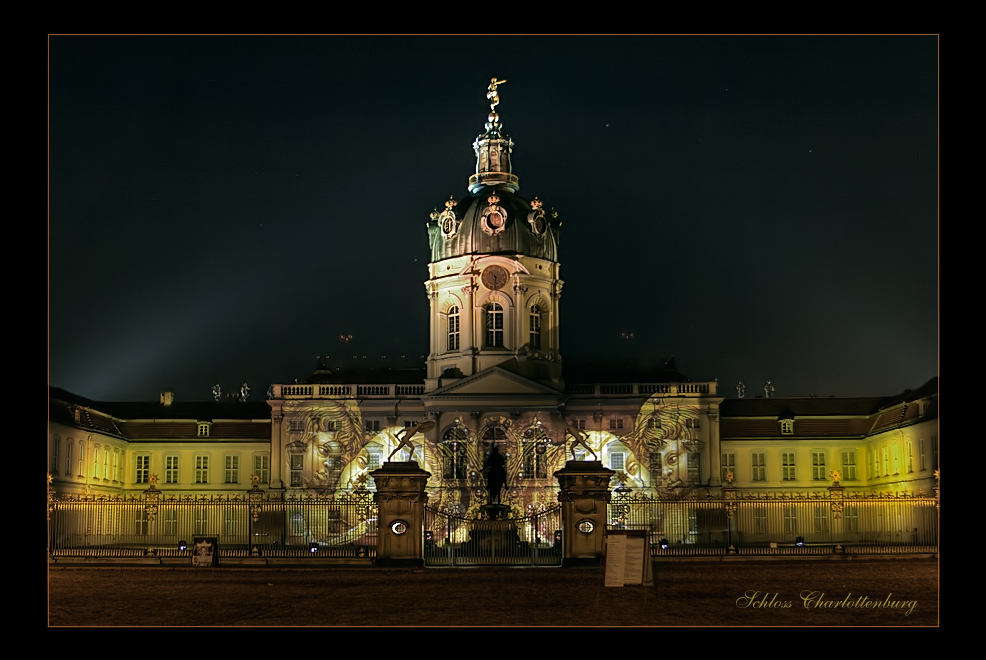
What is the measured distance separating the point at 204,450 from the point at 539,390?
18.4 meters

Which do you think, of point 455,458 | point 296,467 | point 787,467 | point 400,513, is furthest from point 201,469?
point 400,513

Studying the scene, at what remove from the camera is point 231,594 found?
84.7ft

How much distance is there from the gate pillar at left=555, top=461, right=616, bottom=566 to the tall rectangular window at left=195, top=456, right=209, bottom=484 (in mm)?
45026

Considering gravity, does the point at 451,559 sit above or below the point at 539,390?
below

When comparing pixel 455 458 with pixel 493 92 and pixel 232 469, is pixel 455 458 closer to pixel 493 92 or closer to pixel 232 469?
pixel 232 469

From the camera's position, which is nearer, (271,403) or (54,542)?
(54,542)

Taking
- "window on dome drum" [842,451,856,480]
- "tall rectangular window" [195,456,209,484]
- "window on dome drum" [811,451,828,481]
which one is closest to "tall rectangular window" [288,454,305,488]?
"tall rectangular window" [195,456,209,484]

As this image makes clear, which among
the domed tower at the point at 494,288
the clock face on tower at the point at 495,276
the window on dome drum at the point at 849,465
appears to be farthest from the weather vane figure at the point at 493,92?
the window on dome drum at the point at 849,465

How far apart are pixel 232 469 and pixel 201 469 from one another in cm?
163

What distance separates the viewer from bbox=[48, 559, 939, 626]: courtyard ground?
21.7 meters

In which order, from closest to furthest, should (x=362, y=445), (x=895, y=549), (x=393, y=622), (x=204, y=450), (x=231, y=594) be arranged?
(x=393, y=622), (x=231, y=594), (x=895, y=549), (x=362, y=445), (x=204, y=450)

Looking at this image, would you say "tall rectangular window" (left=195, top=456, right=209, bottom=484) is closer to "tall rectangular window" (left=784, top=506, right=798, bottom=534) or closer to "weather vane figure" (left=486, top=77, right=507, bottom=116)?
"weather vane figure" (left=486, top=77, right=507, bottom=116)

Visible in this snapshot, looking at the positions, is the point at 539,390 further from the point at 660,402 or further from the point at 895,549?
the point at 895,549

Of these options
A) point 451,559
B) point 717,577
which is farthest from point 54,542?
point 717,577
